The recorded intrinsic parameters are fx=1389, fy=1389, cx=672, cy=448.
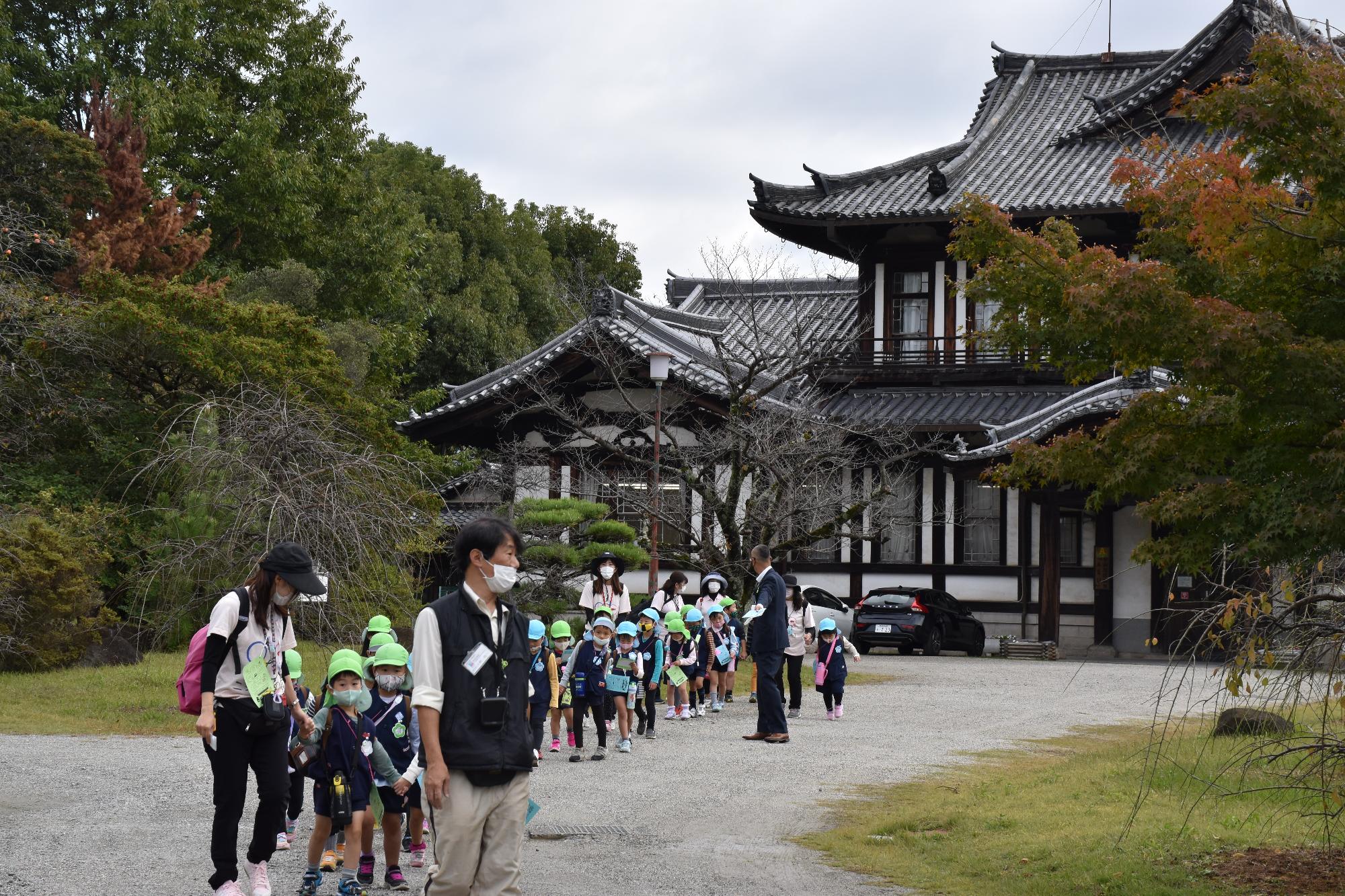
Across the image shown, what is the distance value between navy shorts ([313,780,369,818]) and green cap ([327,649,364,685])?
565mm

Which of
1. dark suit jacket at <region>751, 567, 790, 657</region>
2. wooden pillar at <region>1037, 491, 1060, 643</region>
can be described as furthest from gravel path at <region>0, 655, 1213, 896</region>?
wooden pillar at <region>1037, 491, 1060, 643</region>

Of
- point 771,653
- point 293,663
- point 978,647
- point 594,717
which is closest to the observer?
point 293,663

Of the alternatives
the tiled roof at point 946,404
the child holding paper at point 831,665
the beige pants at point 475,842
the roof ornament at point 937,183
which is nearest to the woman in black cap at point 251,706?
the beige pants at point 475,842

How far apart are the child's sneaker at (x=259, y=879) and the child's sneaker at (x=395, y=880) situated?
2.15 ft

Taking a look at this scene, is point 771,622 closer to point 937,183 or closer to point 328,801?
point 328,801

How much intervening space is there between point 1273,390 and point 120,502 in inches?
683

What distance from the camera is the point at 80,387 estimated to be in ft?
70.5

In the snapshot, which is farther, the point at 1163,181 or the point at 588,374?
the point at 588,374

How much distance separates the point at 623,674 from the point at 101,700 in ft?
21.1

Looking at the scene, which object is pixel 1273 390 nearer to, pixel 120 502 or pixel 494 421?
pixel 120 502

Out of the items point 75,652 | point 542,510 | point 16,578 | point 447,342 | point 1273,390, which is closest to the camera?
point 1273,390

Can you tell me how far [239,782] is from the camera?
22.5ft

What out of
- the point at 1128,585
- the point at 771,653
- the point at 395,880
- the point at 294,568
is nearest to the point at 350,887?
the point at 395,880

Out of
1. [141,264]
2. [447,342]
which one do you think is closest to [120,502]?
[141,264]
